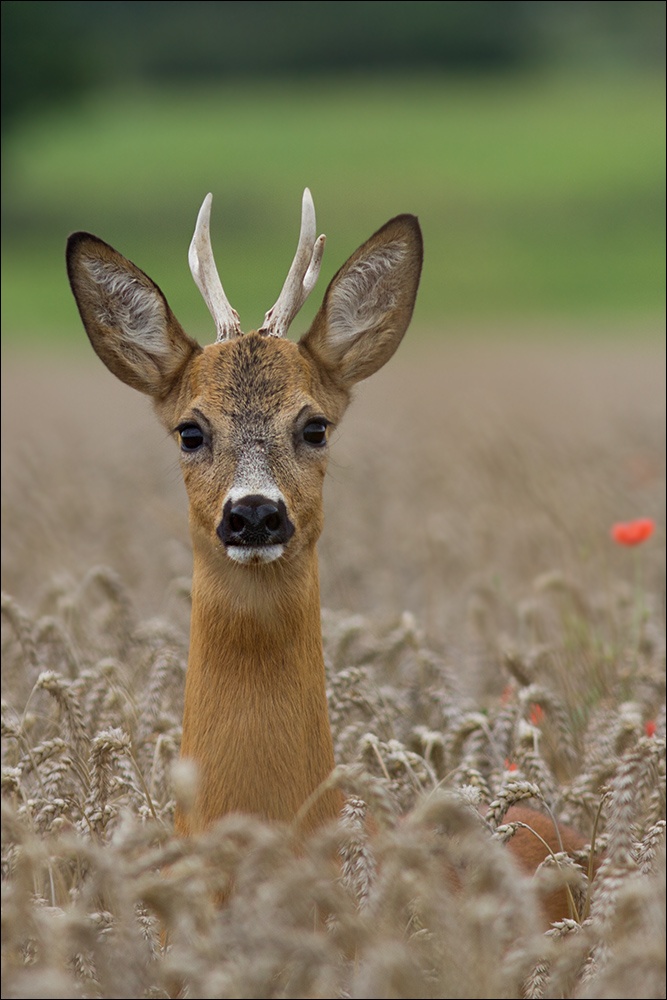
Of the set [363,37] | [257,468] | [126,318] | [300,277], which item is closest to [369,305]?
[300,277]

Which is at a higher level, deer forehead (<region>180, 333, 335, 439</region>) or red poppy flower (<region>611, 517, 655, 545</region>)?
deer forehead (<region>180, 333, 335, 439</region>)

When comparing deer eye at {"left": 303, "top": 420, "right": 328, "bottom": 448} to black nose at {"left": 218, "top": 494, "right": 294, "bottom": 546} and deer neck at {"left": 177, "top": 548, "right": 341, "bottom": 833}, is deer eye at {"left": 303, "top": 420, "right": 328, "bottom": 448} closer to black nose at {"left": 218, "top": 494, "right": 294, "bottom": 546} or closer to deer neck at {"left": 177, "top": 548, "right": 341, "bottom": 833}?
deer neck at {"left": 177, "top": 548, "right": 341, "bottom": 833}

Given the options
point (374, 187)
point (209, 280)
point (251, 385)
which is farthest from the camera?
point (374, 187)

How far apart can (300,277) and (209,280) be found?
1.06 ft

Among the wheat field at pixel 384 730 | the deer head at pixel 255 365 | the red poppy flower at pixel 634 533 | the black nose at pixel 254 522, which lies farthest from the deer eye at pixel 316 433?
the red poppy flower at pixel 634 533

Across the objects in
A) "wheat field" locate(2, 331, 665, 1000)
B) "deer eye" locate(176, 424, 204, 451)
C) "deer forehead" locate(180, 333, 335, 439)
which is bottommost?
"wheat field" locate(2, 331, 665, 1000)

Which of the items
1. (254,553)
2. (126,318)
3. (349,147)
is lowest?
(254,553)

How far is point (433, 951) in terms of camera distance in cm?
318

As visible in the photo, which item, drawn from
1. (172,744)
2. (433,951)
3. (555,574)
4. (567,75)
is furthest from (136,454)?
(567,75)

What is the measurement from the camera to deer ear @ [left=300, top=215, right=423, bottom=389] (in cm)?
483

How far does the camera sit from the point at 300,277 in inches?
183

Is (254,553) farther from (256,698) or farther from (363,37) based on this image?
(363,37)

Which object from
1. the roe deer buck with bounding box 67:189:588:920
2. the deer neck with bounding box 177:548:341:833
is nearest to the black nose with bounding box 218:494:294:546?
the roe deer buck with bounding box 67:189:588:920

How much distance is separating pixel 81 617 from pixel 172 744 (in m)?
2.00
